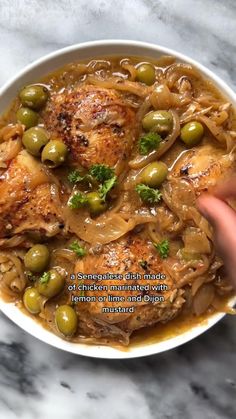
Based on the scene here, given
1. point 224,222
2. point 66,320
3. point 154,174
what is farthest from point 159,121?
point 66,320

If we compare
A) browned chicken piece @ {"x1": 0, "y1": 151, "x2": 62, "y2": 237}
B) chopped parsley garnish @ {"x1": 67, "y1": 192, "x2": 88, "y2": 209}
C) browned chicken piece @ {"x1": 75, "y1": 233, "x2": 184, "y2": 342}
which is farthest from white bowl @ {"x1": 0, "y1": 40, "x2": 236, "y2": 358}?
chopped parsley garnish @ {"x1": 67, "y1": 192, "x2": 88, "y2": 209}

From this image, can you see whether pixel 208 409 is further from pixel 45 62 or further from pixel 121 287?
pixel 45 62

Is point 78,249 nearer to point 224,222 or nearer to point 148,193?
point 148,193

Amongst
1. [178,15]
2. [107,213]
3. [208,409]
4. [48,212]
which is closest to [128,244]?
[107,213]

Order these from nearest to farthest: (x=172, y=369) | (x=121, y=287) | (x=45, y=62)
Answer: (x=121, y=287) < (x=45, y=62) < (x=172, y=369)

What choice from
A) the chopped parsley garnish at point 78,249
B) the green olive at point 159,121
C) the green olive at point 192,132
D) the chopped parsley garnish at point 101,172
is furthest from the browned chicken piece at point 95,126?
the chopped parsley garnish at point 78,249

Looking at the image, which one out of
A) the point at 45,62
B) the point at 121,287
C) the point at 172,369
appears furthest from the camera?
the point at 172,369
